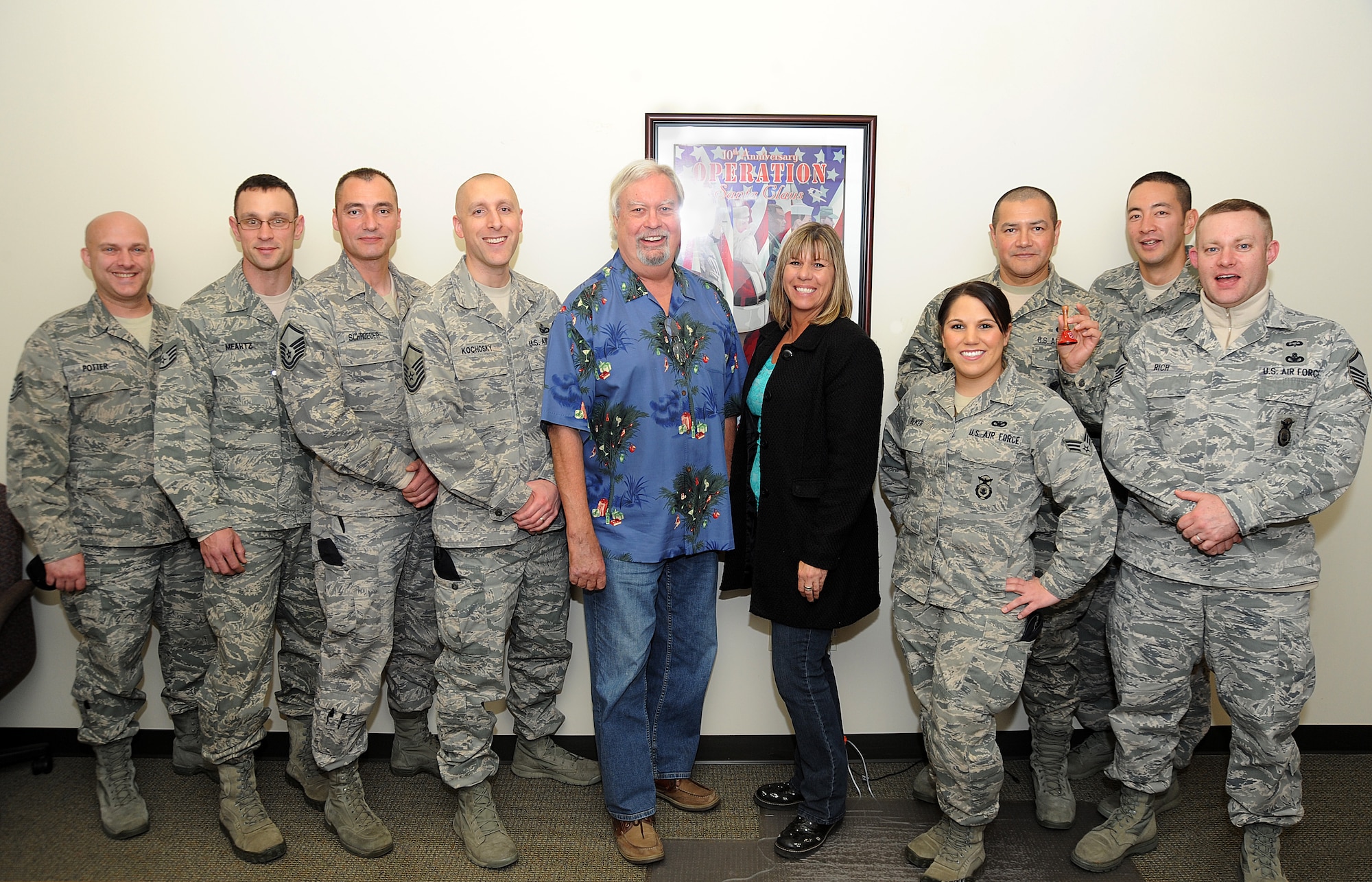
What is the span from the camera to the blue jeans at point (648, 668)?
2.54 metres

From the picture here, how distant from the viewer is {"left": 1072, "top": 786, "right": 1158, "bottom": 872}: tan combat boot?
8.32ft

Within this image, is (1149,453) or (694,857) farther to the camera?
(694,857)

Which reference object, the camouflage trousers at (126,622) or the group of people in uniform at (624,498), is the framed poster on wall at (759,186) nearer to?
the group of people in uniform at (624,498)

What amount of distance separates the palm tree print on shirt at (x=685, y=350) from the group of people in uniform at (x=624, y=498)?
0.04ft

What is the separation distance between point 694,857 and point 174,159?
127 inches

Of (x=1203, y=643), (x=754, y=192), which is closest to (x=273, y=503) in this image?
(x=754, y=192)

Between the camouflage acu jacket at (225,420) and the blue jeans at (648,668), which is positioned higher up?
the camouflage acu jacket at (225,420)

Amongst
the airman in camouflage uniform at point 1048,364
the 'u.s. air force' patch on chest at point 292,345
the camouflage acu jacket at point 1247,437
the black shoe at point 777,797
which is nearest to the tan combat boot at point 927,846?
the airman in camouflage uniform at point 1048,364

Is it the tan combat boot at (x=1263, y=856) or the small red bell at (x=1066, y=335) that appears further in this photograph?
the small red bell at (x=1066, y=335)

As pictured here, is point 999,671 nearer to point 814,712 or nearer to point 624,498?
point 814,712

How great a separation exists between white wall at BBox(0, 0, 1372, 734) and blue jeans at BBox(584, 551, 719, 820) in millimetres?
1263

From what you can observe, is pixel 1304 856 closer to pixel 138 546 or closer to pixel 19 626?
pixel 138 546

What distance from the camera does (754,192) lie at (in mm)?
3049

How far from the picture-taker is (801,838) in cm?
260
